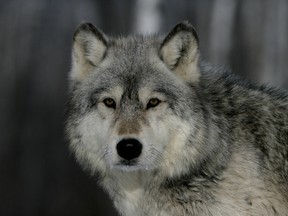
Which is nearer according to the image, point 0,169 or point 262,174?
point 262,174

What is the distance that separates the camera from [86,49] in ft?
22.6

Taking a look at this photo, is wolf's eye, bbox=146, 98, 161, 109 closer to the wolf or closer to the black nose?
the wolf

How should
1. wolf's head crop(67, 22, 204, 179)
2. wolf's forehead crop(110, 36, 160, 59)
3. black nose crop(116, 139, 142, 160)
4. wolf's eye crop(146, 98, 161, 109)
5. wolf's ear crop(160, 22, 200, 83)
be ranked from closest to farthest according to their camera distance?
1. black nose crop(116, 139, 142, 160)
2. wolf's head crop(67, 22, 204, 179)
3. wolf's eye crop(146, 98, 161, 109)
4. wolf's ear crop(160, 22, 200, 83)
5. wolf's forehead crop(110, 36, 160, 59)

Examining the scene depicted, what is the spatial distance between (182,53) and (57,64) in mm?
16336

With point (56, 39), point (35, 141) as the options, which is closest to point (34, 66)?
point (56, 39)

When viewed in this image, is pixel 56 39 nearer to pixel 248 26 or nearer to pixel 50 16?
pixel 50 16

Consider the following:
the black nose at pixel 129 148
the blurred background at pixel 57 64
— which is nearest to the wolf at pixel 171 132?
the black nose at pixel 129 148

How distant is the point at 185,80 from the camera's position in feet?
21.8

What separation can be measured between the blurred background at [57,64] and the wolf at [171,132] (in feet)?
30.1

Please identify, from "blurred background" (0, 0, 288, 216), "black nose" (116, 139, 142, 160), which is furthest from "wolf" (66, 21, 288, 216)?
"blurred background" (0, 0, 288, 216)

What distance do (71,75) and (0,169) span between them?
12.5 meters

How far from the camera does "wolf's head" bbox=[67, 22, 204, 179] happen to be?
621cm

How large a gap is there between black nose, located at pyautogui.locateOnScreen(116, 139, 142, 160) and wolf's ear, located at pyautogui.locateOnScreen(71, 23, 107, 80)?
3.43ft

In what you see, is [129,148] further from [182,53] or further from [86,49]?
[86,49]
